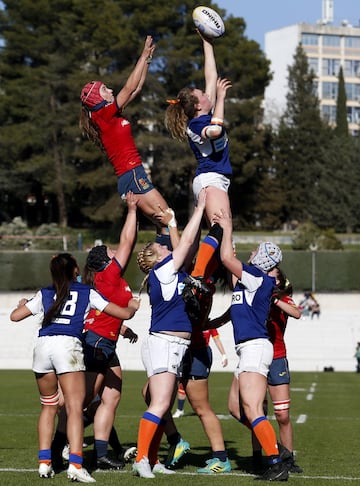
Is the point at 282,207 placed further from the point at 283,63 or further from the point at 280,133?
the point at 283,63

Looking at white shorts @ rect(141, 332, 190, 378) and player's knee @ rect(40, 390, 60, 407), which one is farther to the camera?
player's knee @ rect(40, 390, 60, 407)

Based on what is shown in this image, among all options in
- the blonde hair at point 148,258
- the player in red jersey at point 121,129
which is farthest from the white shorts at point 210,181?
the blonde hair at point 148,258

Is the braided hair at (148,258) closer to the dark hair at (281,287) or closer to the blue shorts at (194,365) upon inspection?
the blue shorts at (194,365)

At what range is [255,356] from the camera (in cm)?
920

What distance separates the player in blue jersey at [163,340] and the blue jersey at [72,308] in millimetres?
493

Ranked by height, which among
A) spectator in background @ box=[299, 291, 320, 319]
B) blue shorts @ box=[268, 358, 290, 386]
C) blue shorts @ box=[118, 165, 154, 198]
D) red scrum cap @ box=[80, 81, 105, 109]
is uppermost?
red scrum cap @ box=[80, 81, 105, 109]

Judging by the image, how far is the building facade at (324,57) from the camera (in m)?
114

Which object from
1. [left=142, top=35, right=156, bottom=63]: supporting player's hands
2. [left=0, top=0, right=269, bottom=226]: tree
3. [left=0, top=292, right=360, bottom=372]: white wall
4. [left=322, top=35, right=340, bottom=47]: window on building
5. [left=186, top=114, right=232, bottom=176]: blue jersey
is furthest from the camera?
[left=322, top=35, right=340, bottom=47]: window on building

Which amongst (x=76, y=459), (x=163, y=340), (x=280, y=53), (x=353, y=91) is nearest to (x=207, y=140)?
(x=163, y=340)

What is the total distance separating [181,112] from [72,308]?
8.12 feet

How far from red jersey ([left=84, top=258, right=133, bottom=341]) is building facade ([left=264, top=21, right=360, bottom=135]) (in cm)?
10297

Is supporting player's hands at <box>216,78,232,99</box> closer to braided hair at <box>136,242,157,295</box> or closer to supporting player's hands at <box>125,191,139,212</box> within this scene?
supporting player's hands at <box>125,191,139,212</box>

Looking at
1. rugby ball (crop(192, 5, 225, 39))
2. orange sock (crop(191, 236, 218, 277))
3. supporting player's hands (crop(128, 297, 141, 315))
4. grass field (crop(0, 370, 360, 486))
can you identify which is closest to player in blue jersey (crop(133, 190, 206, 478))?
supporting player's hands (crop(128, 297, 141, 315))

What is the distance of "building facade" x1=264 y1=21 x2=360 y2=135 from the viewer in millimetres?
113875
